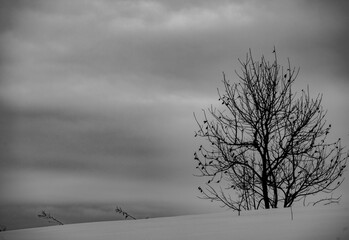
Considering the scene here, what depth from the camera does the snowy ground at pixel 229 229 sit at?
172 inches

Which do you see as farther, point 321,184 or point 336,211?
point 321,184

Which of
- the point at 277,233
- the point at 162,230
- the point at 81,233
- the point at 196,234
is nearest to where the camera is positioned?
the point at 277,233

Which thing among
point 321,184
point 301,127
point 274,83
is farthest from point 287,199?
point 274,83

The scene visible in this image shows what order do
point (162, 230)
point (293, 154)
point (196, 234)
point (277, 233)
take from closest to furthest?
point (277, 233)
point (196, 234)
point (162, 230)
point (293, 154)

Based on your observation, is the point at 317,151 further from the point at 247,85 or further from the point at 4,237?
the point at 4,237

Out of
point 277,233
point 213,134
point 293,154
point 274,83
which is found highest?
point 274,83

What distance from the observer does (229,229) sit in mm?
5004

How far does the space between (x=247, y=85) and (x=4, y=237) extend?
9762 millimetres

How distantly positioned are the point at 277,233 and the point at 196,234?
0.90m

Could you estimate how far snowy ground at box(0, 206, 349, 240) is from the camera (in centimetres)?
437

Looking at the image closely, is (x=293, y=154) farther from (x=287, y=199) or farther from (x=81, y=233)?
(x=81, y=233)

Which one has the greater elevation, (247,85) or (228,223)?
(247,85)

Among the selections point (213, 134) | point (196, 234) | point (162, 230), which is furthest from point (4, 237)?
point (213, 134)

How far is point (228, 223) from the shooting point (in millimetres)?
5516
